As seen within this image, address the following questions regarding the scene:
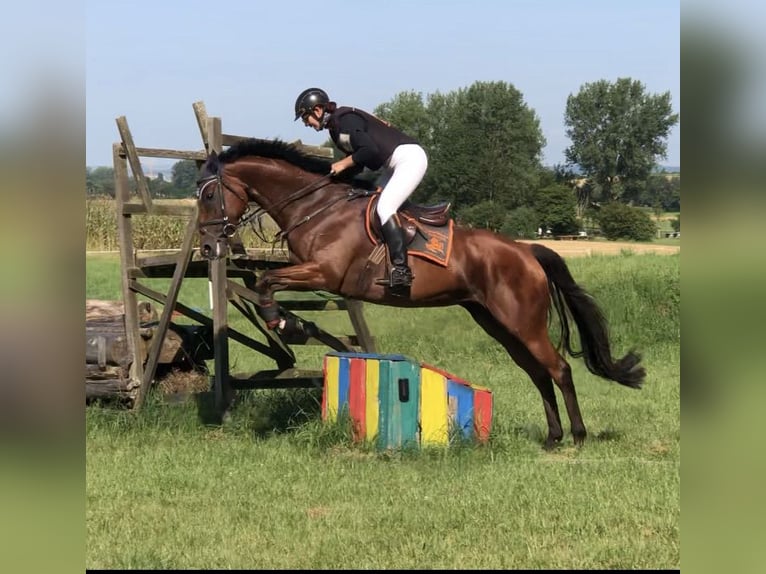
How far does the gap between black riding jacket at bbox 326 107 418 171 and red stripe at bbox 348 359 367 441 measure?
1736 mm

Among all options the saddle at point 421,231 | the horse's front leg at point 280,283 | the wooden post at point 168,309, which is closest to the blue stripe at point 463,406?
the saddle at point 421,231

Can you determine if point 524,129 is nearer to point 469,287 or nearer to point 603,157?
point 603,157

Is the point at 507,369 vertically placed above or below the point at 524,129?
below

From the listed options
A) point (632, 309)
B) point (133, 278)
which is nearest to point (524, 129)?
point (632, 309)

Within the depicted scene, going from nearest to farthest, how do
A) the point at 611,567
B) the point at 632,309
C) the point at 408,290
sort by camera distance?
1. the point at 611,567
2. the point at 408,290
3. the point at 632,309

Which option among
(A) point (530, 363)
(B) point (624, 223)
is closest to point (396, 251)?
(A) point (530, 363)

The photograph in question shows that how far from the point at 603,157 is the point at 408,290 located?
150ft

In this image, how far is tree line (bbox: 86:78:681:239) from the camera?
153 ft

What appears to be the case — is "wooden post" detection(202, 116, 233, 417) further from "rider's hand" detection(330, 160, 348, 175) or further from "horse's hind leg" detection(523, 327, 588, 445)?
"horse's hind leg" detection(523, 327, 588, 445)

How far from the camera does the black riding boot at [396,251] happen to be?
21.8ft

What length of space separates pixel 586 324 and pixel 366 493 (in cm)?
305

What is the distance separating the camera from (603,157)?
49.7 m

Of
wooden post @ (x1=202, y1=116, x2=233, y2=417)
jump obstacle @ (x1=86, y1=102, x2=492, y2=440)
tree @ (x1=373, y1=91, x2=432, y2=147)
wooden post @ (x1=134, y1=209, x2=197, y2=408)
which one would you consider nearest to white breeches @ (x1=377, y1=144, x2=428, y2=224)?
jump obstacle @ (x1=86, y1=102, x2=492, y2=440)
